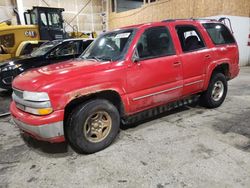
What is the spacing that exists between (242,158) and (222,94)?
2402 millimetres

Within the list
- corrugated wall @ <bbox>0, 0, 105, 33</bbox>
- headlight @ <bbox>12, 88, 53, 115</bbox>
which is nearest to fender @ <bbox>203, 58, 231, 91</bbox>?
headlight @ <bbox>12, 88, 53, 115</bbox>

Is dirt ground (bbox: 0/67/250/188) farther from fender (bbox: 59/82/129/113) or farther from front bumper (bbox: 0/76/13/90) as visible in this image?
front bumper (bbox: 0/76/13/90)

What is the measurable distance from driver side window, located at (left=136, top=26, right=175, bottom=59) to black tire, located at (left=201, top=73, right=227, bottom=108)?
4.53 feet

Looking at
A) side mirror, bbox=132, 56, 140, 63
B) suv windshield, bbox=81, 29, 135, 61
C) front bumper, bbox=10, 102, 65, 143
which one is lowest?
front bumper, bbox=10, 102, 65, 143

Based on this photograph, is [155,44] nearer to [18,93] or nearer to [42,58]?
[18,93]

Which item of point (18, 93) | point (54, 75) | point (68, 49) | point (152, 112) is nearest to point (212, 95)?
point (152, 112)

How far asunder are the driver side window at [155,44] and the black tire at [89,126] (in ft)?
3.38

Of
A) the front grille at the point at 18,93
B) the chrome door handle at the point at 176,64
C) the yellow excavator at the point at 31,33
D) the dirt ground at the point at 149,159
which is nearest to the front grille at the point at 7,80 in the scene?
the dirt ground at the point at 149,159

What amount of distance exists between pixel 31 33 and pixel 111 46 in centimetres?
812

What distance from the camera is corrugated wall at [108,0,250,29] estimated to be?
35.6ft

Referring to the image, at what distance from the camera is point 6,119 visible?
5055mm

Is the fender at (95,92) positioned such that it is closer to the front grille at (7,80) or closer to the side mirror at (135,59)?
the side mirror at (135,59)

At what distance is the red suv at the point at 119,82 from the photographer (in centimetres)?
301

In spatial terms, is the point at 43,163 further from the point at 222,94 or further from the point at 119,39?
the point at 222,94
